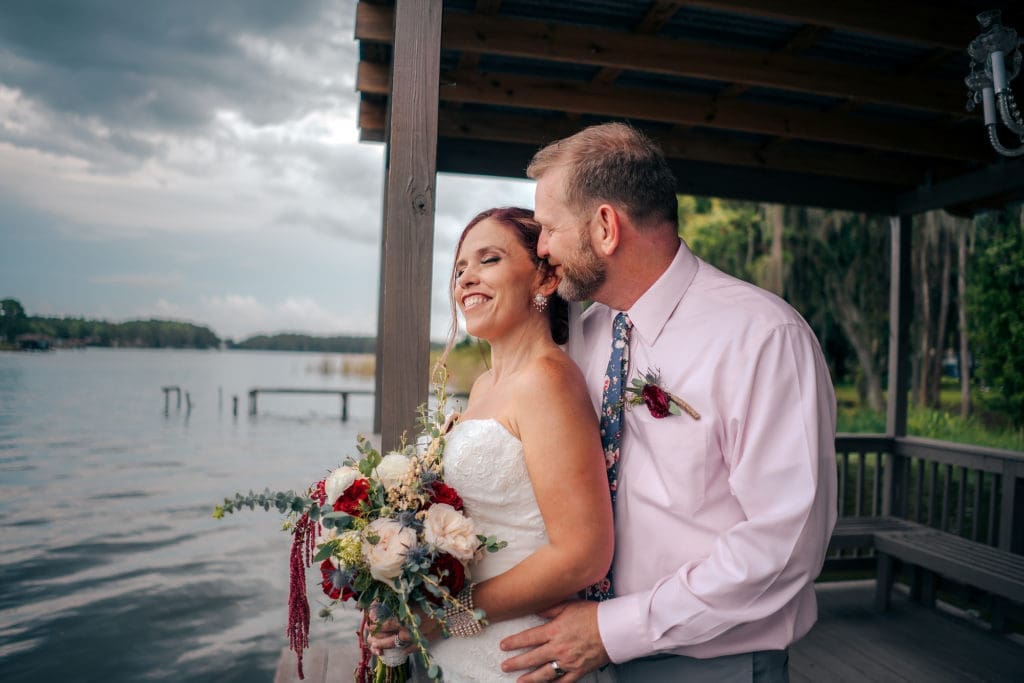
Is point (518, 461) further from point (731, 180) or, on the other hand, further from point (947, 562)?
point (731, 180)

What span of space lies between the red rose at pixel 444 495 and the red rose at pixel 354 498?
14cm

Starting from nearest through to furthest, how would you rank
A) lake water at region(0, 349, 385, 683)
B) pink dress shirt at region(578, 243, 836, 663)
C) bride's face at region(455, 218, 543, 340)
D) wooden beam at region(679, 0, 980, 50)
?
1. pink dress shirt at region(578, 243, 836, 663)
2. bride's face at region(455, 218, 543, 340)
3. wooden beam at region(679, 0, 980, 50)
4. lake water at region(0, 349, 385, 683)

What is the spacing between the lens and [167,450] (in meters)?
26.0

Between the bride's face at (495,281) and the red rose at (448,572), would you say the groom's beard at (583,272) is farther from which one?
the red rose at (448,572)

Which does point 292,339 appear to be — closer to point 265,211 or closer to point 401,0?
point 265,211

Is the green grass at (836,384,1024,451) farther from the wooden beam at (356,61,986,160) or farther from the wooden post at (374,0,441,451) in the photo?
the wooden post at (374,0,441,451)

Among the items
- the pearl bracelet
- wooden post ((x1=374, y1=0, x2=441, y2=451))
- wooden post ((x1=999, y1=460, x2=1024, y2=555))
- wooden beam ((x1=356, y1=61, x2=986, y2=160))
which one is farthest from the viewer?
wooden post ((x1=999, y1=460, x2=1024, y2=555))

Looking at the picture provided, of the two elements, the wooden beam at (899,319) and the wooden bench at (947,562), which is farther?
the wooden beam at (899,319)

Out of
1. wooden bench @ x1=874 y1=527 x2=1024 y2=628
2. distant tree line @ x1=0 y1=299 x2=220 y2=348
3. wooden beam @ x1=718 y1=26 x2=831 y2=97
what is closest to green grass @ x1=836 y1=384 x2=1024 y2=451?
wooden bench @ x1=874 y1=527 x2=1024 y2=628

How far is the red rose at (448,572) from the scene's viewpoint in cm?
153

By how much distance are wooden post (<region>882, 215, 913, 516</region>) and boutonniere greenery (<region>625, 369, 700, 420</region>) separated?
193 inches

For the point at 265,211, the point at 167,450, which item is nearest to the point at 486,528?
the point at 167,450

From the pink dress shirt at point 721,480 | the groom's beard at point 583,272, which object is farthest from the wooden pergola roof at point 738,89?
the pink dress shirt at point 721,480

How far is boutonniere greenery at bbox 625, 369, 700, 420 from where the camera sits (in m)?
1.56
